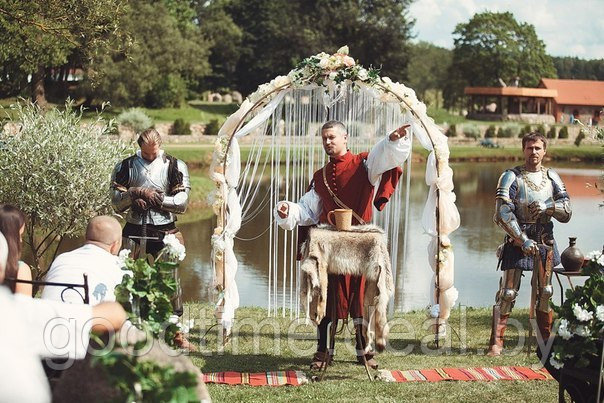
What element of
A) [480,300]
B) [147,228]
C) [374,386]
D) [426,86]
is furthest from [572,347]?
[426,86]

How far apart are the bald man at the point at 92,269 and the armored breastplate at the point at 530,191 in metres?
3.92

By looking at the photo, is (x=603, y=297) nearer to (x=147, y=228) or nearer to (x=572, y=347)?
(x=572, y=347)

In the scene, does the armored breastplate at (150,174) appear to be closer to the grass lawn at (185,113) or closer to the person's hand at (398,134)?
the person's hand at (398,134)

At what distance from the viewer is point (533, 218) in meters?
7.80

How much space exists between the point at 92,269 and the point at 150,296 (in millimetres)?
655

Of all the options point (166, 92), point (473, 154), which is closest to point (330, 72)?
point (473, 154)

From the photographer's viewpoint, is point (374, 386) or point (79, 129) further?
point (79, 129)

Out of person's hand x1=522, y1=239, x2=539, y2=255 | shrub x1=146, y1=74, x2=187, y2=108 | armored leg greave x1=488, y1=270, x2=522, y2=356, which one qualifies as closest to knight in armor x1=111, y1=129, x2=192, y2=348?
armored leg greave x1=488, y1=270, x2=522, y2=356

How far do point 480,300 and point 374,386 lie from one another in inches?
273

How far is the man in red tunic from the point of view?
7.20 metres

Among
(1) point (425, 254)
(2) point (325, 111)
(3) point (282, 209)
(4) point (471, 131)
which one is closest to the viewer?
(3) point (282, 209)

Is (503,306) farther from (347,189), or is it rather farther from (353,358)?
(347,189)

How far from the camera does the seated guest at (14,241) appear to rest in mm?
4707

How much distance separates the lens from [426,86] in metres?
79.6
